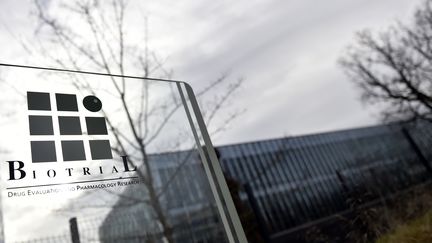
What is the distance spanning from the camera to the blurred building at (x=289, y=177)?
1.88 metres

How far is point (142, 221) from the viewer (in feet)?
5.82

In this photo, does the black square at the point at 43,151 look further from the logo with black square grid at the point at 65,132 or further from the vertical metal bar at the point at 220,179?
the vertical metal bar at the point at 220,179

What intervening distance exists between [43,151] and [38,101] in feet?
1.26

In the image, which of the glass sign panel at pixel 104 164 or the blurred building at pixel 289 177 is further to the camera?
the blurred building at pixel 289 177

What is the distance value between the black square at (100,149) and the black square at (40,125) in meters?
0.27

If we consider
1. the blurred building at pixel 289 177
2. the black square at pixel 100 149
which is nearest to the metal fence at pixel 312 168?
the blurred building at pixel 289 177

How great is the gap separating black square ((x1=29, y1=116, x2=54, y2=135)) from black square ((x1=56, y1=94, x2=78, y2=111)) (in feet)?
0.48

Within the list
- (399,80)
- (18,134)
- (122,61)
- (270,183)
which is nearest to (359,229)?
(122,61)

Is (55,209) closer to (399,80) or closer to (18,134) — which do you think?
(18,134)

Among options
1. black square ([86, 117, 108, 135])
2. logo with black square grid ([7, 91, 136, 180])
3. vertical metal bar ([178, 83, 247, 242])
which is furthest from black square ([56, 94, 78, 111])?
vertical metal bar ([178, 83, 247, 242])

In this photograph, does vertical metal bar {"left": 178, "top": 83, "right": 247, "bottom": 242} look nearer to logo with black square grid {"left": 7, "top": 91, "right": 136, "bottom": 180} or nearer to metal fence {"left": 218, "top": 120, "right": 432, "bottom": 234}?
logo with black square grid {"left": 7, "top": 91, "right": 136, "bottom": 180}

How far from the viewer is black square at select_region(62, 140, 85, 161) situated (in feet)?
5.54

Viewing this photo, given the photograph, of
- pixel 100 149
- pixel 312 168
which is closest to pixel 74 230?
pixel 100 149

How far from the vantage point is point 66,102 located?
1892mm
